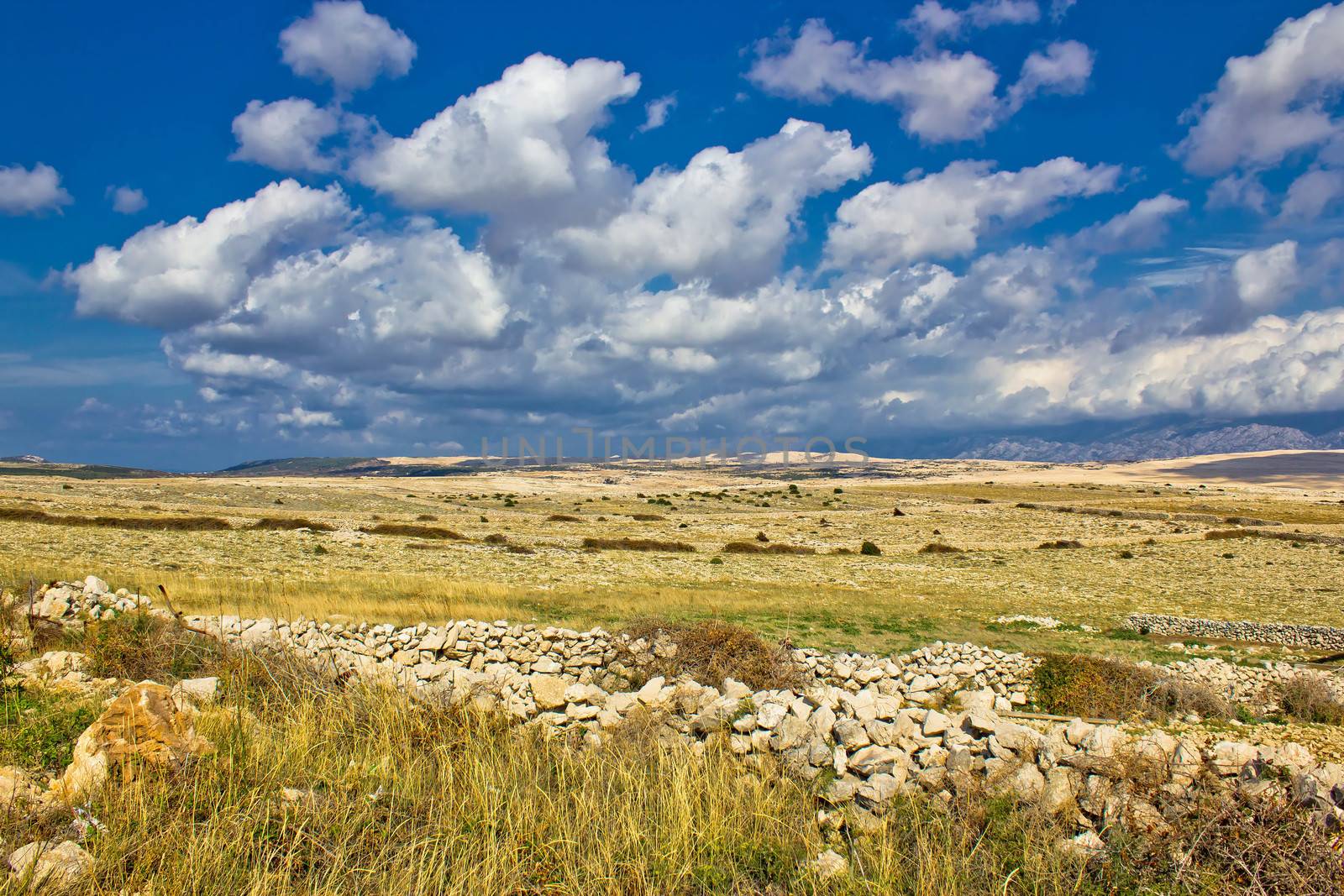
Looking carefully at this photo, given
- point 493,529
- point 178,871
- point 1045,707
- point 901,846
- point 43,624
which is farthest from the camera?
point 493,529

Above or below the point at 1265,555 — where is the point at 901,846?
above

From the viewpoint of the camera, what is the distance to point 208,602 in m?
16.7

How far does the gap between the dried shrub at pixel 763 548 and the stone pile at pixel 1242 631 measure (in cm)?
2479

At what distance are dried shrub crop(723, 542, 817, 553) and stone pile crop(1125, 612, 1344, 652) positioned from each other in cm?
2479

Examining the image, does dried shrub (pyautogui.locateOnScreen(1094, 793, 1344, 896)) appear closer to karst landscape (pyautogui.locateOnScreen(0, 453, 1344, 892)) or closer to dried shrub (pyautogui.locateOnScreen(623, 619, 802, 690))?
karst landscape (pyautogui.locateOnScreen(0, 453, 1344, 892))

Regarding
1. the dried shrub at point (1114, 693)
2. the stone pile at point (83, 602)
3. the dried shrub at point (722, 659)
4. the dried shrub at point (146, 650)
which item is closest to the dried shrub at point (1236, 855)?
the dried shrub at point (1114, 693)

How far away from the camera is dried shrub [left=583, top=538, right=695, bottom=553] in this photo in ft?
151

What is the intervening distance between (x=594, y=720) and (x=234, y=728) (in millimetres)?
3979

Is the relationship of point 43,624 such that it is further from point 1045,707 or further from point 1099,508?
point 1099,508

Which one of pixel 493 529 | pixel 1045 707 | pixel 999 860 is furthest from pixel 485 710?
pixel 493 529

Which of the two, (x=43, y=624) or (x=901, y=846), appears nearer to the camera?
(x=901, y=846)

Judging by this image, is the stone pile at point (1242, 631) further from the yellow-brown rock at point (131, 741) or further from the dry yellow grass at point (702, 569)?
the yellow-brown rock at point (131, 741)

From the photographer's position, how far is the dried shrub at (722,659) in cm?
1259

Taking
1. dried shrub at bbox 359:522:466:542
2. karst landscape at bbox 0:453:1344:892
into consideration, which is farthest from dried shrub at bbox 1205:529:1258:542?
dried shrub at bbox 359:522:466:542
